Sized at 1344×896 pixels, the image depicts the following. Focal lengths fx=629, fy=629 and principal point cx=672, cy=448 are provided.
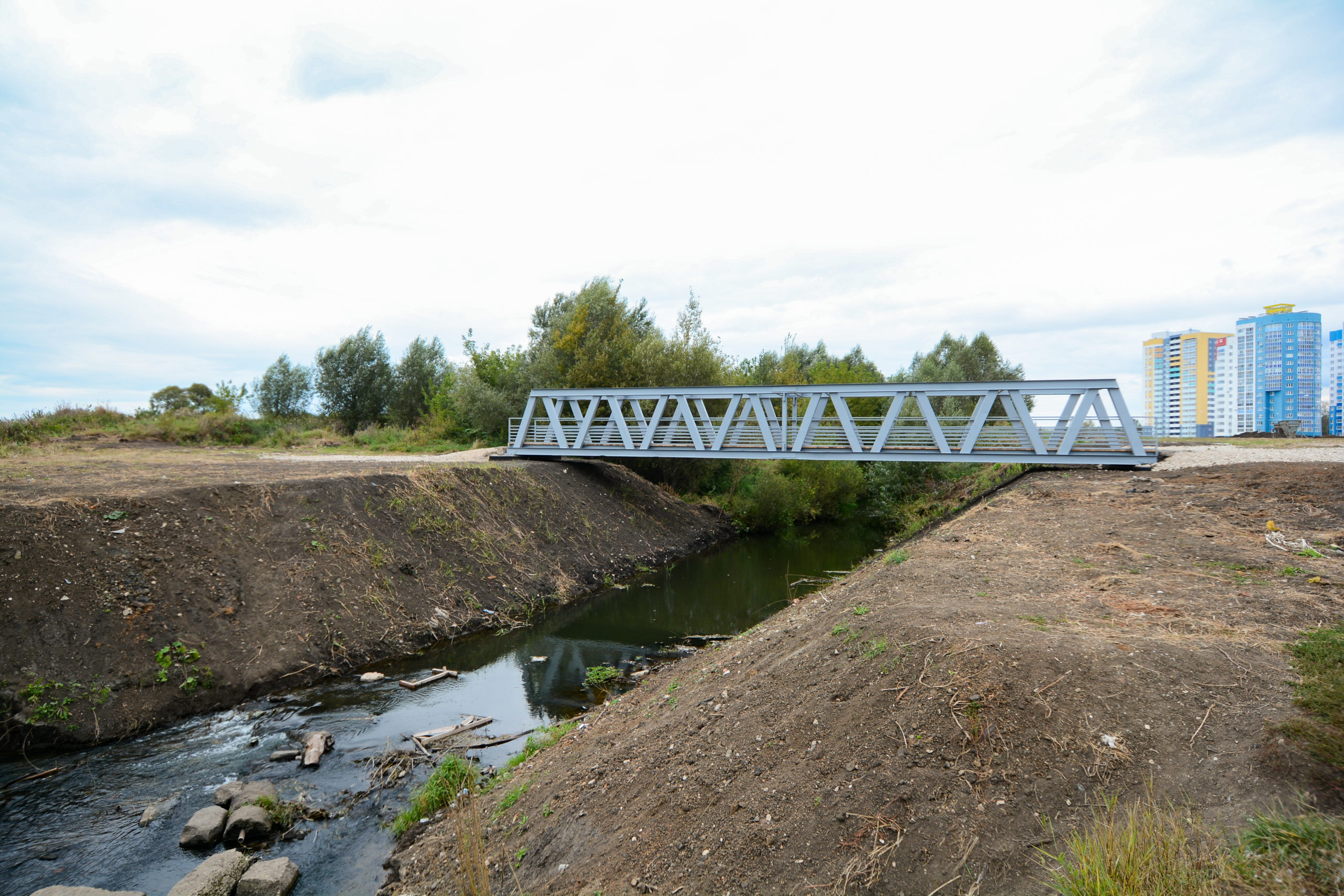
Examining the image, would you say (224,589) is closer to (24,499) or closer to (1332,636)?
(24,499)

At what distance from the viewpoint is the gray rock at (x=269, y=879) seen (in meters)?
5.77

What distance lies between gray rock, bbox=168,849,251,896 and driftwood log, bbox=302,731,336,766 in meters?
2.15

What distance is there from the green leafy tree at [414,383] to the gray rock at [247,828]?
39.5m

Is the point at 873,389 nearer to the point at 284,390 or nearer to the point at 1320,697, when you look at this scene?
the point at 1320,697

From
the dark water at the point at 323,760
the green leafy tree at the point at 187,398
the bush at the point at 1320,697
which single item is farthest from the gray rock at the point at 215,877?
the green leafy tree at the point at 187,398

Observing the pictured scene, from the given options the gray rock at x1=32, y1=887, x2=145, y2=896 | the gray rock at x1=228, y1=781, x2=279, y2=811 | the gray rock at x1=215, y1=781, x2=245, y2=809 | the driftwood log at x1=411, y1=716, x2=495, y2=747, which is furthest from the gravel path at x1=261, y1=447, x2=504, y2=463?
the gray rock at x1=32, y1=887, x2=145, y2=896

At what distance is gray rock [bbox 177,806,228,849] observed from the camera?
260 inches

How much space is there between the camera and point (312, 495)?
49.9 feet

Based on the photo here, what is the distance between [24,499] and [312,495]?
193 inches

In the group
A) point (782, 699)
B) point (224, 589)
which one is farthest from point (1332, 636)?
point (224, 589)

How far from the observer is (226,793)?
24.1 ft

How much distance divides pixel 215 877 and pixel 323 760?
2.73 m

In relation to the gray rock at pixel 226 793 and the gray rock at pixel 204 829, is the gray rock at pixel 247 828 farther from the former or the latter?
the gray rock at pixel 226 793

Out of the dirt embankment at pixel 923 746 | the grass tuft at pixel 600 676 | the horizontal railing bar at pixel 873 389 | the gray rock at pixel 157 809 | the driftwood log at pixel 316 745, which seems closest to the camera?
the dirt embankment at pixel 923 746
